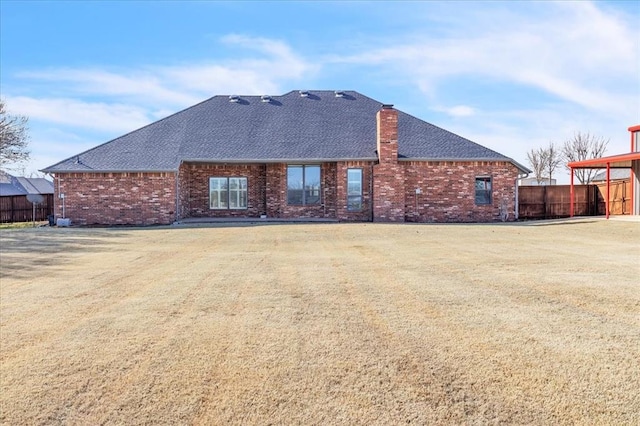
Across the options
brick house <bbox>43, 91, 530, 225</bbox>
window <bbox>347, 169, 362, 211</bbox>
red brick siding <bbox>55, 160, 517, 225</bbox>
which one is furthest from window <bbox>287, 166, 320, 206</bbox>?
window <bbox>347, 169, 362, 211</bbox>

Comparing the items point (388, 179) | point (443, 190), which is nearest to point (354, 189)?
point (388, 179)

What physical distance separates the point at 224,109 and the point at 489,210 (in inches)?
553

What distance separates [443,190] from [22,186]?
52061 millimetres

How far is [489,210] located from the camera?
72.4 feet

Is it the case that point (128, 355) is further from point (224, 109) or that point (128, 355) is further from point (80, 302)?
point (224, 109)

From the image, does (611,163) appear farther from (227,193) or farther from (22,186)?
(22,186)

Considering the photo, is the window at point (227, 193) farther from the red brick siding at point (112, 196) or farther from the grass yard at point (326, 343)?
the grass yard at point (326, 343)

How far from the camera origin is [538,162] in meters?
55.1

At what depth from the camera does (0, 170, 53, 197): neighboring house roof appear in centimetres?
5359

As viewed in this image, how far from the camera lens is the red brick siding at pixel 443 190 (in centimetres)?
2170

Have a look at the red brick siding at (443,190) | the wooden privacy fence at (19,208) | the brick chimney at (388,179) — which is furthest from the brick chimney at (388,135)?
the wooden privacy fence at (19,208)

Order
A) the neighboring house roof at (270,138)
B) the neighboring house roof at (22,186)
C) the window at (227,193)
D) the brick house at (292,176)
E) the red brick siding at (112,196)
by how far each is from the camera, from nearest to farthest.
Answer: the red brick siding at (112,196) < the brick house at (292,176) < the neighboring house roof at (270,138) < the window at (227,193) < the neighboring house roof at (22,186)

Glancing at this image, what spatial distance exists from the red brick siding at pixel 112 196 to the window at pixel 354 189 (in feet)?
24.1

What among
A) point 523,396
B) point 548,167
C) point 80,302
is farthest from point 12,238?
point 548,167
